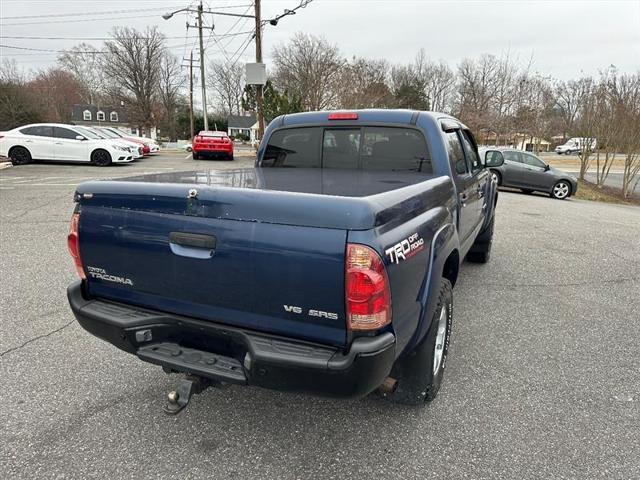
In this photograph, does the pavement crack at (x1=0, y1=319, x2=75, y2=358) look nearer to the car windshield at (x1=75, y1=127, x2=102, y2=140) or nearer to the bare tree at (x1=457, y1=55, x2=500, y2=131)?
the car windshield at (x1=75, y1=127, x2=102, y2=140)

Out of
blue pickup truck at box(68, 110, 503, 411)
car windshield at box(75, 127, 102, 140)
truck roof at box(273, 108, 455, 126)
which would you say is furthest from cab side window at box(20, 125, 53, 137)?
blue pickup truck at box(68, 110, 503, 411)

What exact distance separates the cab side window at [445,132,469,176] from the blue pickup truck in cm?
82

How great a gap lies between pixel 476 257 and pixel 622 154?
1702 centimetres

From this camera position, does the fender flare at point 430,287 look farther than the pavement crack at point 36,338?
No

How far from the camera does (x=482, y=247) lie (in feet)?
18.3

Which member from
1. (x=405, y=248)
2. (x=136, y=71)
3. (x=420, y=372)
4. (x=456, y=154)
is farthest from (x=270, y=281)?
A: (x=136, y=71)

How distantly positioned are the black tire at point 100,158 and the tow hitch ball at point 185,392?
17069 mm

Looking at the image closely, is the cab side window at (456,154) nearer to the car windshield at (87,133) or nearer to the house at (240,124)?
the car windshield at (87,133)

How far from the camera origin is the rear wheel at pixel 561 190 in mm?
14641

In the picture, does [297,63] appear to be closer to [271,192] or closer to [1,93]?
[1,93]

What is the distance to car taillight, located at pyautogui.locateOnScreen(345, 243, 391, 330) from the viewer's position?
1676mm

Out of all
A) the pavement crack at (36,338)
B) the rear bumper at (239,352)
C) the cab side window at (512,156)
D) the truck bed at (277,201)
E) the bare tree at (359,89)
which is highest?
the bare tree at (359,89)

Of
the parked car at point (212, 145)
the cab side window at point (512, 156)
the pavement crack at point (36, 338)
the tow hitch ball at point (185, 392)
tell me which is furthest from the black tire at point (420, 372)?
the parked car at point (212, 145)

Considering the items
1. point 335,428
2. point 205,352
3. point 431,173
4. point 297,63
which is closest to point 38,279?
point 205,352
